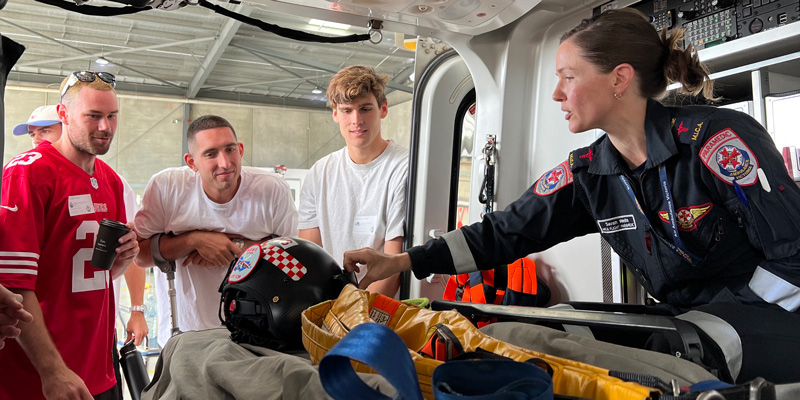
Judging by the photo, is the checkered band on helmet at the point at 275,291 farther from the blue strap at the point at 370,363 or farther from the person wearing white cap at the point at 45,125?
the person wearing white cap at the point at 45,125

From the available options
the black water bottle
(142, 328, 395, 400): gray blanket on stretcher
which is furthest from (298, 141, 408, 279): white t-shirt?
(142, 328, 395, 400): gray blanket on stretcher

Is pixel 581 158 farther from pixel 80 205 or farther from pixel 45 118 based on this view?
pixel 45 118

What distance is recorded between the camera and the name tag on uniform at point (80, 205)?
2666 mm

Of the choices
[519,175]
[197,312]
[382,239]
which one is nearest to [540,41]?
[519,175]

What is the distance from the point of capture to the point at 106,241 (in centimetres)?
250

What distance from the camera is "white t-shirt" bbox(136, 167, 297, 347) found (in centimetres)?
310

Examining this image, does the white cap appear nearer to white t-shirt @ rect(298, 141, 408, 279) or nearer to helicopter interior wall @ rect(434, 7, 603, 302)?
white t-shirt @ rect(298, 141, 408, 279)

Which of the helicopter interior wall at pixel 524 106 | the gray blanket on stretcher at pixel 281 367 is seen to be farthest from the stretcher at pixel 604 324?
the helicopter interior wall at pixel 524 106

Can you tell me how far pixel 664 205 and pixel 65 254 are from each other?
245cm

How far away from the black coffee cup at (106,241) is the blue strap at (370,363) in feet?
6.50

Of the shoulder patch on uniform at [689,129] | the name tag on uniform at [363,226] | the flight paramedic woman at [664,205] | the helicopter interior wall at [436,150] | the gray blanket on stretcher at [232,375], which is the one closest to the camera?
the gray blanket on stretcher at [232,375]

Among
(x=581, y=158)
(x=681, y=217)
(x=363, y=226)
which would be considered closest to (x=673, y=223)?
(x=681, y=217)

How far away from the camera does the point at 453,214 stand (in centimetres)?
364

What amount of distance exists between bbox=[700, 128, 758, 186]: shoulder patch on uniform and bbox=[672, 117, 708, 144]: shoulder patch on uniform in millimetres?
41
